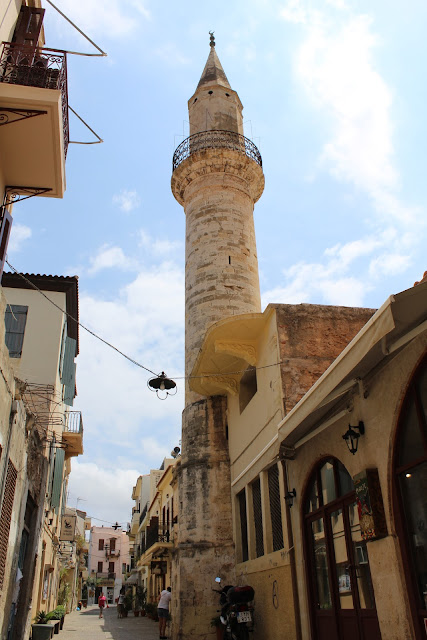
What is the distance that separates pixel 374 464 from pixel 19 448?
5315 mm

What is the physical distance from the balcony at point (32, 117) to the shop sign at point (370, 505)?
609 cm

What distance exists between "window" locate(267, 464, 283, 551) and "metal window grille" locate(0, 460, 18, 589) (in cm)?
425

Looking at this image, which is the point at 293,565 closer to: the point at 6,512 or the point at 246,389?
the point at 6,512

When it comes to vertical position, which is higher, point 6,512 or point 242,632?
point 6,512

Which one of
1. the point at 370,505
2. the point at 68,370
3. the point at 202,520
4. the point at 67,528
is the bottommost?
the point at 370,505

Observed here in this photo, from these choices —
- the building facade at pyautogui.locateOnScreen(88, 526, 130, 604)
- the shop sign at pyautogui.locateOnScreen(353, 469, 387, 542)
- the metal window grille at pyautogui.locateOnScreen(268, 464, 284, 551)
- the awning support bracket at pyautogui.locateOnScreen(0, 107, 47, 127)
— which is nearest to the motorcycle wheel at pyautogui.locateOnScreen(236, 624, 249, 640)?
the metal window grille at pyautogui.locateOnScreen(268, 464, 284, 551)

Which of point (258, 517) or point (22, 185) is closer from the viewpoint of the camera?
point (22, 185)

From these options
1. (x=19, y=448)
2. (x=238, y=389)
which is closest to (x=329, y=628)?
(x=19, y=448)

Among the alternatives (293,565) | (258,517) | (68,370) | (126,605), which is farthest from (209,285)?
(126,605)

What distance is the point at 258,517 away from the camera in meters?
10.2

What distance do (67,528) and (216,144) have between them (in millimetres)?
15224

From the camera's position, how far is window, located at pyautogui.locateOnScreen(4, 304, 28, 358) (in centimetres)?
1410

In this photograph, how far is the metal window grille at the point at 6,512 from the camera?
7.35m

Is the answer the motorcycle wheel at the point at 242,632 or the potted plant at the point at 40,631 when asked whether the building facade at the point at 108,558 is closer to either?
the potted plant at the point at 40,631
